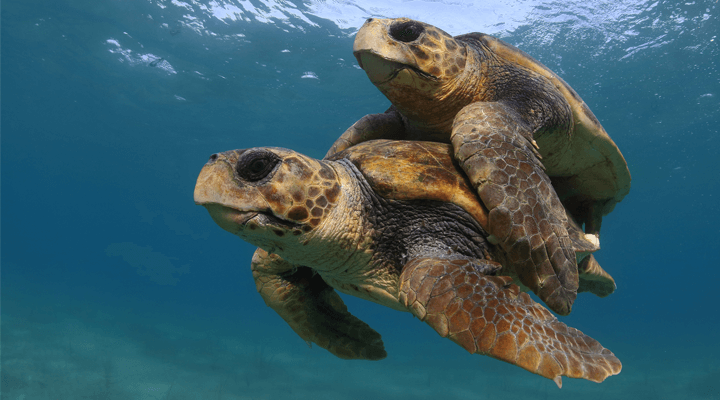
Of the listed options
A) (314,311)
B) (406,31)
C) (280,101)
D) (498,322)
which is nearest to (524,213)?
(498,322)

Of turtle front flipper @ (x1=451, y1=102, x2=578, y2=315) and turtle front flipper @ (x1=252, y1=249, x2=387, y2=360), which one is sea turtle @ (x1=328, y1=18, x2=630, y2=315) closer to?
turtle front flipper @ (x1=451, y1=102, x2=578, y2=315)

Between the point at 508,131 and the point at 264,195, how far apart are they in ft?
4.31

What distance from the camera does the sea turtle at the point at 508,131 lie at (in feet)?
5.29

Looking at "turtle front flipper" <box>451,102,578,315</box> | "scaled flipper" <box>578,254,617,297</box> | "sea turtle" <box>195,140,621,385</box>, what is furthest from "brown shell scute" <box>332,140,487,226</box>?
"scaled flipper" <box>578,254,617,297</box>

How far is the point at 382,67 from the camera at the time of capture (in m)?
2.22

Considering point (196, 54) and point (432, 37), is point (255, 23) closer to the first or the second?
point (196, 54)

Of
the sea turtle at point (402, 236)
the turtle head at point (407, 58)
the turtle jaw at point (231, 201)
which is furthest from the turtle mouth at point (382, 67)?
the turtle jaw at point (231, 201)

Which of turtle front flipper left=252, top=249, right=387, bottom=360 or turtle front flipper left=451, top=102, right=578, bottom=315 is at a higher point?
turtle front flipper left=451, top=102, right=578, bottom=315

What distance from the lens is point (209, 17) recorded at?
14.8 m

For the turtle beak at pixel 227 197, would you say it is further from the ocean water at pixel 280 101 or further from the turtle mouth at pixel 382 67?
the ocean water at pixel 280 101

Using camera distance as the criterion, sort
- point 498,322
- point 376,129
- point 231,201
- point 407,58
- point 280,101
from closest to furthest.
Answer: point 498,322 → point 231,201 → point 407,58 → point 376,129 → point 280,101

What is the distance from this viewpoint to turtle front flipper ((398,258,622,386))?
132cm

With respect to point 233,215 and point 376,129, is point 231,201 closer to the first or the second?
point 233,215

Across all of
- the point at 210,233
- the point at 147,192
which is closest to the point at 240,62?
the point at 147,192
